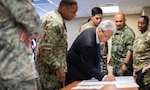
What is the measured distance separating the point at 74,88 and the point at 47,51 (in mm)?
462

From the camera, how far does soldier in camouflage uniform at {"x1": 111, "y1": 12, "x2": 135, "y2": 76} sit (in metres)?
4.64

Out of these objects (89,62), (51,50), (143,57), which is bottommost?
(143,57)

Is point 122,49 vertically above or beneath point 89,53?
beneath

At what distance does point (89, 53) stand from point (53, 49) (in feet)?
1.45

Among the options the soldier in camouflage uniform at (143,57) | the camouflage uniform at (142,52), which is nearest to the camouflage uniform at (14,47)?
the soldier in camouflage uniform at (143,57)

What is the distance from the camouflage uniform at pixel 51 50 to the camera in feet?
8.20

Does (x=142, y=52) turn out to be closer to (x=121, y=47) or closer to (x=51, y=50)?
(x=121, y=47)

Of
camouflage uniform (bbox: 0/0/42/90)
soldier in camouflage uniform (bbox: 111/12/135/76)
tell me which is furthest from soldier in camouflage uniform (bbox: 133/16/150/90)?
camouflage uniform (bbox: 0/0/42/90)

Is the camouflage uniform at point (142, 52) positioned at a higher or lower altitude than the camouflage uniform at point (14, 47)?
lower

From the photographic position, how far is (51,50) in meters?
2.49

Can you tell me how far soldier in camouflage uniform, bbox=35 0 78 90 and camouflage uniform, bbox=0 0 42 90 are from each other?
1.16 metres

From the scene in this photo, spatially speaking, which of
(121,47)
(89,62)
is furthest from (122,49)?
(89,62)

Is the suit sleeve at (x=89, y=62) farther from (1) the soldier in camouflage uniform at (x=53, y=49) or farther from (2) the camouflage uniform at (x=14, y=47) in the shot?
(2) the camouflage uniform at (x=14, y=47)

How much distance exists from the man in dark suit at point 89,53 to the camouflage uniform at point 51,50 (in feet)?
0.82
